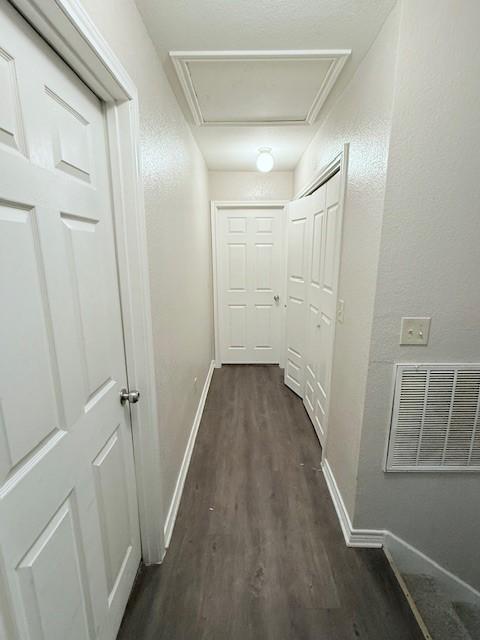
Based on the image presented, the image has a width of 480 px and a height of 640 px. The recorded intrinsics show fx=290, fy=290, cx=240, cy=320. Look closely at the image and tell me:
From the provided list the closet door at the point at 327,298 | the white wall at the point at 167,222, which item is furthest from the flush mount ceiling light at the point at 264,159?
the closet door at the point at 327,298

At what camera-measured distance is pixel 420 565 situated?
1.45 m

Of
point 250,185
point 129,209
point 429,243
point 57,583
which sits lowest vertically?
point 57,583

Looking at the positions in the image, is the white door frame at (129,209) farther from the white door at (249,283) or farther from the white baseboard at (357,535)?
the white door at (249,283)

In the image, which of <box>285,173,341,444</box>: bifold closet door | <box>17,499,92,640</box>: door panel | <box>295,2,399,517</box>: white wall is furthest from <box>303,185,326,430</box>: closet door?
<box>17,499,92,640</box>: door panel

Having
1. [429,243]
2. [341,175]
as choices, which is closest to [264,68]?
[341,175]

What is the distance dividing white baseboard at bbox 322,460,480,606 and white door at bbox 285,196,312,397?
4.75 feet

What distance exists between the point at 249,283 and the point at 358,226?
217 centimetres

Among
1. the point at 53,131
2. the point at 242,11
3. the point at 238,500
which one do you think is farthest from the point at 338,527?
the point at 242,11

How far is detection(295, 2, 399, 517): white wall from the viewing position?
3.86 ft

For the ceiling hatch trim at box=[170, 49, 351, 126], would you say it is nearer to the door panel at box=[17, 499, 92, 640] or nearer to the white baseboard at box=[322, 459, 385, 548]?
the door panel at box=[17, 499, 92, 640]

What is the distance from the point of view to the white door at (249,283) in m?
3.41

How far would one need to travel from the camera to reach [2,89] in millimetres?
573

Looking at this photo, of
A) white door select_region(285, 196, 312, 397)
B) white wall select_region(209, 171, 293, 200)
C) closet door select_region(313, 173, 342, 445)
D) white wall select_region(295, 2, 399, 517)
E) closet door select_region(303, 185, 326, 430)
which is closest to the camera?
white wall select_region(295, 2, 399, 517)

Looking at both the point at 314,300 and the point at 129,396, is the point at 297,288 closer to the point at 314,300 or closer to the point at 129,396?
the point at 314,300
